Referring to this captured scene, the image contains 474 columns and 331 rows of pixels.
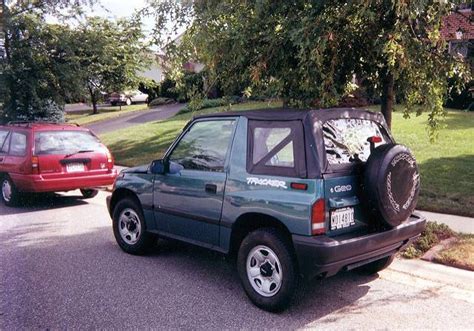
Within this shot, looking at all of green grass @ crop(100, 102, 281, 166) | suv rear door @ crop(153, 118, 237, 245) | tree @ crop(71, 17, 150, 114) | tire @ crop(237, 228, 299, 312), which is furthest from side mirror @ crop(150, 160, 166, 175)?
tree @ crop(71, 17, 150, 114)

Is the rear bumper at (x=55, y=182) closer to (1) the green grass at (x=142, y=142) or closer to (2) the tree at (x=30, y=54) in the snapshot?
(1) the green grass at (x=142, y=142)

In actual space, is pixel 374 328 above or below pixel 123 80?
below

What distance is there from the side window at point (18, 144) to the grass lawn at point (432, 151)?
3780mm

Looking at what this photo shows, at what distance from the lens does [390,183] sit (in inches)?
159

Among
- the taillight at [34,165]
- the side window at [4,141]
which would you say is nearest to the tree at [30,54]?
the side window at [4,141]

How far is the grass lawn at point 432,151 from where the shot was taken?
23.8 feet

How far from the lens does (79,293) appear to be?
450cm

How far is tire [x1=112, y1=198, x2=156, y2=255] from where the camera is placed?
5557mm

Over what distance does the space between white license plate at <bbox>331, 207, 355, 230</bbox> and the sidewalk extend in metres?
2.64

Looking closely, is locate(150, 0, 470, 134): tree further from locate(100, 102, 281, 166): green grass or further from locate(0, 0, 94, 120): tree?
locate(0, 0, 94, 120): tree

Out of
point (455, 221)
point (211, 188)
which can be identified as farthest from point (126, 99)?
point (211, 188)

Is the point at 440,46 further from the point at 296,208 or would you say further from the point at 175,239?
the point at 175,239

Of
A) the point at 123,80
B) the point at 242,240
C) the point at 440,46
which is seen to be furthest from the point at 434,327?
the point at 123,80

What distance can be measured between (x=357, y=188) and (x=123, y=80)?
1287 cm
